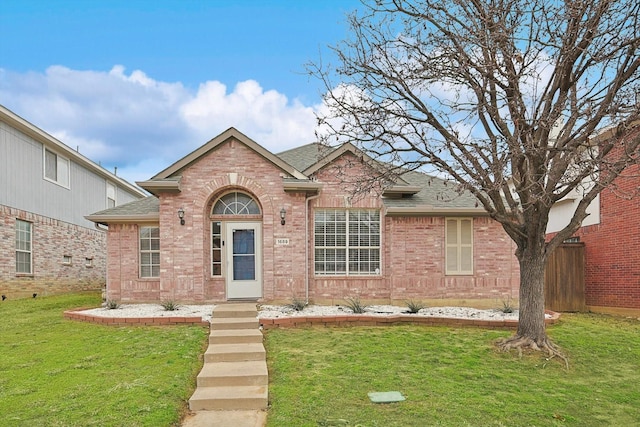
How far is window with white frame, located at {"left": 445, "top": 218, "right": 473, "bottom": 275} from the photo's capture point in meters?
12.6

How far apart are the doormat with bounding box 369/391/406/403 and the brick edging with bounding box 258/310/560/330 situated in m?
4.00

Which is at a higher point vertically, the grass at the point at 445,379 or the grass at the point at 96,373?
the grass at the point at 96,373

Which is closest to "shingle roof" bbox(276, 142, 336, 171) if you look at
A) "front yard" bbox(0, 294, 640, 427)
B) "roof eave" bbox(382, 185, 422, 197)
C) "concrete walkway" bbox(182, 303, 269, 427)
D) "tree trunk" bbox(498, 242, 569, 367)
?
"roof eave" bbox(382, 185, 422, 197)


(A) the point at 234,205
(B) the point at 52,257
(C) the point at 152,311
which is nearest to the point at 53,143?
(B) the point at 52,257

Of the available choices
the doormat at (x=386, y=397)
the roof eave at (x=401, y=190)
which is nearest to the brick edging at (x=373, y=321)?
the roof eave at (x=401, y=190)

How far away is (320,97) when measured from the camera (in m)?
8.70

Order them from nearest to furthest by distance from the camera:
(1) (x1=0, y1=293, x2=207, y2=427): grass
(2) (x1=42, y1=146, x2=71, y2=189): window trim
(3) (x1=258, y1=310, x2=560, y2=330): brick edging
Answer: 1. (1) (x1=0, y1=293, x2=207, y2=427): grass
2. (3) (x1=258, y1=310, x2=560, y2=330): brick edging
3. (2) (x1=42, y1=146, x2=71, y2=189): window trim

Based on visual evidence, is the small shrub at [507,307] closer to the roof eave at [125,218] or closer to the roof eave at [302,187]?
the roof eave at [302,187]

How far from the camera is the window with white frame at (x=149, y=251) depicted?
42.2 ft

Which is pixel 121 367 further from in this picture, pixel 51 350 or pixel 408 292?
pixel 408 292

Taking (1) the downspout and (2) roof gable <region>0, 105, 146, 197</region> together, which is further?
(2) roof gable <region>0, 105, 146, 197</region>

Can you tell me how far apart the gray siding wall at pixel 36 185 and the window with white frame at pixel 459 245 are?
48.8ft

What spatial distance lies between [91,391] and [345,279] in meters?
7.64

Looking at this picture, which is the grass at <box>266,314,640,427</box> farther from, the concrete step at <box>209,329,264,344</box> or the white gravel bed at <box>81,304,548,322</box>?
the white gravel bed at <box>81,304,548,322</box>
